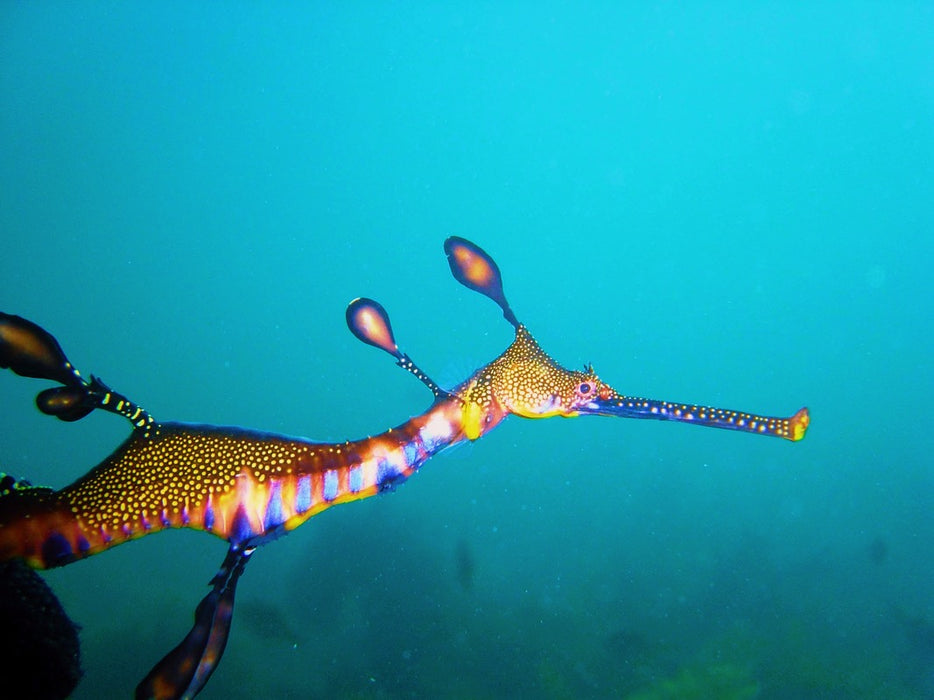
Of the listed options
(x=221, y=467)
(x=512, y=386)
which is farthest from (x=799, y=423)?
(x=221, y=467)

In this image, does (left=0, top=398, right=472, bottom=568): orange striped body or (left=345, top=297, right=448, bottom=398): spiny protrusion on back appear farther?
(left=345, top=297, right=448, bottom=398): spiny protrusion on back

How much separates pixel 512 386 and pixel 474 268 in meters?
0.92

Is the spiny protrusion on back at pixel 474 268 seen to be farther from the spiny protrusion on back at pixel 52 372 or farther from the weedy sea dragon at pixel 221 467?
the spiny protrusion on back at pixel 52 372

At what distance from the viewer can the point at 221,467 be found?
362 cm

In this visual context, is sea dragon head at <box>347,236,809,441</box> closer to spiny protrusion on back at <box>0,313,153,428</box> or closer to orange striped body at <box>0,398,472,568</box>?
orange striped body at <box>0,398,472,568</box>

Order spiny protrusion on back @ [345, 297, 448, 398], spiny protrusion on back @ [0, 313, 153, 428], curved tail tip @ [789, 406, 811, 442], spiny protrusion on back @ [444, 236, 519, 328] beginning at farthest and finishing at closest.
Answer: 1. spiny protrusion on back @ [444, 236, 519, 328]
2. spiny protrusion on back @ [345, 297, 448, 398]
3. curved tail tip @ [789, 406, 811, 442]
4. spiny protrusion on back @ [0, 313, 153, 428]

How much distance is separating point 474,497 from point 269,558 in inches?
472

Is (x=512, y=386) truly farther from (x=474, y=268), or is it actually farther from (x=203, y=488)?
(x=203, y=488)

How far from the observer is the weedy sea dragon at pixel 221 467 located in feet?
10.7

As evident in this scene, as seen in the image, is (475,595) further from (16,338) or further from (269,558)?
(16,338)

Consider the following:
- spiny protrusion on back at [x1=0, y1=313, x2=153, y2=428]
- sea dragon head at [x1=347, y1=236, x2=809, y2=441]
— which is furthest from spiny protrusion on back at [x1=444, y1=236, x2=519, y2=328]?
spiny protrusion on back at [x1=0, y1=313, x2=153, y2=428]

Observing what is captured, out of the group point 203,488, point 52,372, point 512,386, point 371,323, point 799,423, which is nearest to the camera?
point 52,372

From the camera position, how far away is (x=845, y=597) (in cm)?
1794

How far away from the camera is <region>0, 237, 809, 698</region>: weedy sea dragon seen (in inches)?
128
